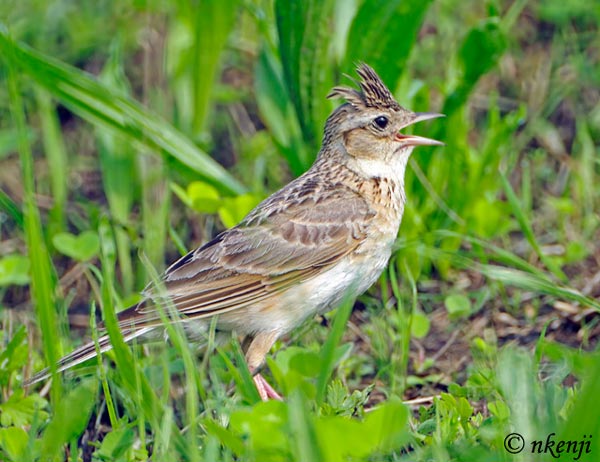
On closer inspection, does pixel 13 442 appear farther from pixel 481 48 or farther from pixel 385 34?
pixel 481 48

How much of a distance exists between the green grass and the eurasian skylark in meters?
0.22

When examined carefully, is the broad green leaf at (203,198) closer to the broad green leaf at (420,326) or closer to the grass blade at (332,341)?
the broad green leaf at (420,326)

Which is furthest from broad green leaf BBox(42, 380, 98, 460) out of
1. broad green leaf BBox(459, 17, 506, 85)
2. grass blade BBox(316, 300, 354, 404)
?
broad green leaf BBox(459, 17, 506, 85)

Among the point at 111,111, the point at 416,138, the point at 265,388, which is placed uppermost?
the point at 111,111

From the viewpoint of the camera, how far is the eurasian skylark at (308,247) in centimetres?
487

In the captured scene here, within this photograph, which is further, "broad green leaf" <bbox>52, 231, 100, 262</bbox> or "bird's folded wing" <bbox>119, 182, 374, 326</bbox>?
"broad green leaf" <bbox>52, 231, 100, 262</bbox>

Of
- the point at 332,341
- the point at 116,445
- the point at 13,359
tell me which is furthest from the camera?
the point at 13,359

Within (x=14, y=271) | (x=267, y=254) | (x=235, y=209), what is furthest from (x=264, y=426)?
(x=14, y=271)

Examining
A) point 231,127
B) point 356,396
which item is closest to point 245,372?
point 356,396

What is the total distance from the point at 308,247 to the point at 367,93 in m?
0.92

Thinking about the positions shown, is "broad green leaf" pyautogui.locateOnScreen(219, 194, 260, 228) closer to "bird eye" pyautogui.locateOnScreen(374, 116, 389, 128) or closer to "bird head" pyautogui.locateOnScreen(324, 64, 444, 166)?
"bird head" pyautogui.locateOnScreen(324, 64, 444, 166)

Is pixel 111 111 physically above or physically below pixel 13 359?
above

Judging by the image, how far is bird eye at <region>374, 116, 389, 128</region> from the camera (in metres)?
5.31

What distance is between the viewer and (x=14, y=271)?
237 inches
